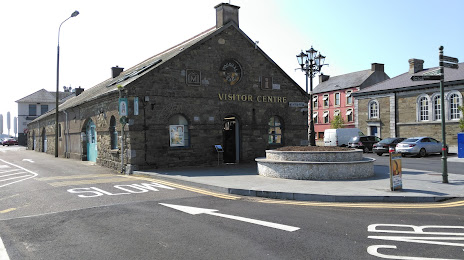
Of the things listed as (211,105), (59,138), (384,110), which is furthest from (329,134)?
(59,138)

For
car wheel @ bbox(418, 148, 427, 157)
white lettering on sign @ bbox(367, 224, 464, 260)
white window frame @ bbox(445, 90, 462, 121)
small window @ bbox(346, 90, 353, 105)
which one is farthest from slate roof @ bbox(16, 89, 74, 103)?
white lettering on sign @ bbox(367, 224, 464, 260)

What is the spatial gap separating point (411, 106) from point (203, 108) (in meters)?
29.2

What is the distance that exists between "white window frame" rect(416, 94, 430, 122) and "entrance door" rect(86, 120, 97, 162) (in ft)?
107

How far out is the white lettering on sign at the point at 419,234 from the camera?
5.16 m

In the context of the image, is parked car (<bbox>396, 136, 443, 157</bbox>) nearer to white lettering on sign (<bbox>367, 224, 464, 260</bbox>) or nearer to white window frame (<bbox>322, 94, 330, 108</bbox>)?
white lettering on sign (<bbox>367, 224, 464, 260</bbox>)

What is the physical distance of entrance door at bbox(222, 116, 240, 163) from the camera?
1945cm

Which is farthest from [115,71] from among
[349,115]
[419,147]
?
[349,115]

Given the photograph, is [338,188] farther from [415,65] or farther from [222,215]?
[415,65]

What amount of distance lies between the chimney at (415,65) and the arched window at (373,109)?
5.37 metres

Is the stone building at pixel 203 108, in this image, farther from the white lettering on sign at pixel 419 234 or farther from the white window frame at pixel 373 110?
the white window frame at pixel 373 110

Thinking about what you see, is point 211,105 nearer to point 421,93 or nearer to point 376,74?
point 421,93

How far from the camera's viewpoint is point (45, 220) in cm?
714

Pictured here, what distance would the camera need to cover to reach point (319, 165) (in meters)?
12.2

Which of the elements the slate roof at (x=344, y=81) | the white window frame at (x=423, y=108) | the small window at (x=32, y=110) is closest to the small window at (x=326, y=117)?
the slate roof at (x=344, y=81)
